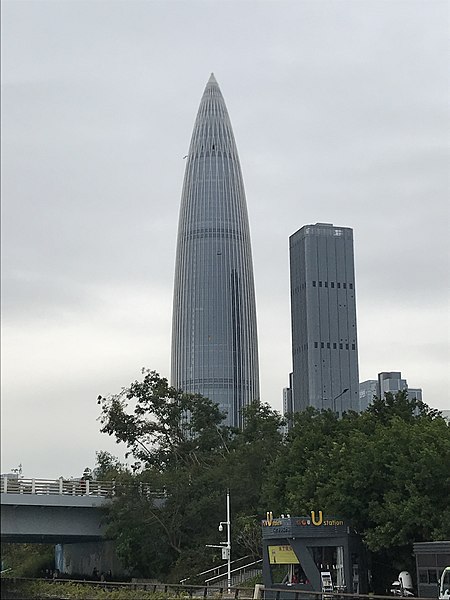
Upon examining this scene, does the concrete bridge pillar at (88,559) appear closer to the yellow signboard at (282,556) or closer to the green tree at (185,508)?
the green tree at (185,508)

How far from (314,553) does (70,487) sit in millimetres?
23655

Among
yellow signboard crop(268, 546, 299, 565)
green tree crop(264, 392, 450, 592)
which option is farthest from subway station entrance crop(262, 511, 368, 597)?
green tree crop(264, 392, 450, 592)

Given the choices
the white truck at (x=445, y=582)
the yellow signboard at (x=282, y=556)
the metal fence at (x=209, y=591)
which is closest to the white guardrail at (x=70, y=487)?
the metal fence at (x=209, y=591)

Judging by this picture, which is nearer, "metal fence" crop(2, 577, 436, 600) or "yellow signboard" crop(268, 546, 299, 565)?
"metal fence" crop(2, 577, 436, 600)

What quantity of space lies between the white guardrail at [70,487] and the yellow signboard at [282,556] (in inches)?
745

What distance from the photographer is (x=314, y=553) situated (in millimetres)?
48625

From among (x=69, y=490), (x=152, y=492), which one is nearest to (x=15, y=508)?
(x=69, y=490)

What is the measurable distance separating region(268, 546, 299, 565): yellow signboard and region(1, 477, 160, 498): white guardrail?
1892 cm

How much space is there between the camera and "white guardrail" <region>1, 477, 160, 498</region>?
62281mm

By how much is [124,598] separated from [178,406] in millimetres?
31502

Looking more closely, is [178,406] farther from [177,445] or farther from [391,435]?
[391,435]

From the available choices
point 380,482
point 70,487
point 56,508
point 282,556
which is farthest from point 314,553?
point 70,487

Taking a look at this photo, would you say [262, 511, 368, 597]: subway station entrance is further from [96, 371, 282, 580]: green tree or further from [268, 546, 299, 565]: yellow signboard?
[96, 371, 282, 580]: green tree

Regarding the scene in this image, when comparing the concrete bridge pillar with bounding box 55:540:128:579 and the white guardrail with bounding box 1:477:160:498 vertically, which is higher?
the white guardrail with bounding box 1:477:160:498
